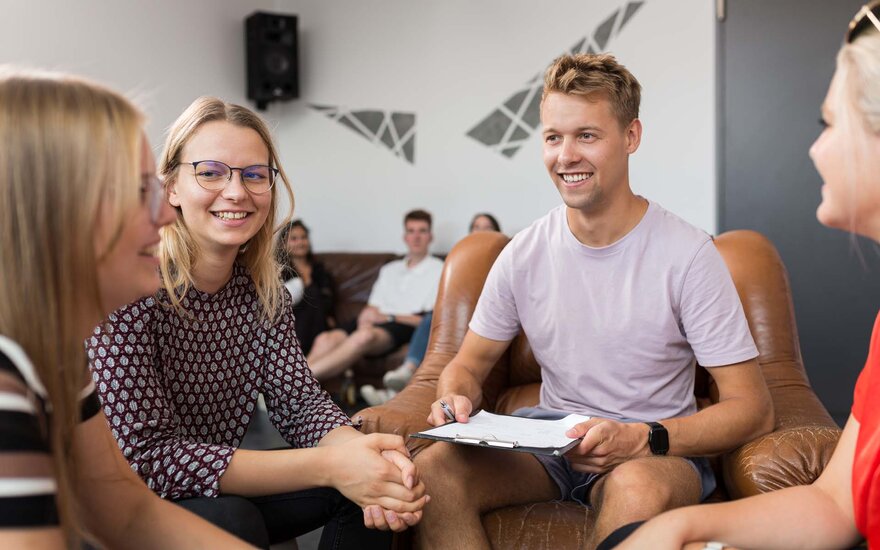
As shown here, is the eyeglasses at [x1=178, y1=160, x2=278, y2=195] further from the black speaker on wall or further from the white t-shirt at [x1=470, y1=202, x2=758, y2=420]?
the black speaker on wall

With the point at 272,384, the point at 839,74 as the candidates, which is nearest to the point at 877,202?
the point at 839,74

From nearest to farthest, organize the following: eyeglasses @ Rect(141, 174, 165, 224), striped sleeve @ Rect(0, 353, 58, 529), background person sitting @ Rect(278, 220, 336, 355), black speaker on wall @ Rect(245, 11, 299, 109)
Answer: striped sleeve @ Rect(0, 353, 58, 529) → eyeglasses @ Rect(141, 174, 165, 224) → background person sitting @ Rect(278, 220, 336, 355) → black speaker on wall @ Rect(245, 11, 299, 109)

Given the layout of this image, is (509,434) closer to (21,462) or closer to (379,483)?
(379,483)

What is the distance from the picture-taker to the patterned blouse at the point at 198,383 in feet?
5.65

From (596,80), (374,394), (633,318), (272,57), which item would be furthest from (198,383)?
(272,57)

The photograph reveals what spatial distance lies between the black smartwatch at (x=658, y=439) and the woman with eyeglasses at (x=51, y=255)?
49.8 inches

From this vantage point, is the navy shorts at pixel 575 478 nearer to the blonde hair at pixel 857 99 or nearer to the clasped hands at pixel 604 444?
the clasped hands at pixel 604 444

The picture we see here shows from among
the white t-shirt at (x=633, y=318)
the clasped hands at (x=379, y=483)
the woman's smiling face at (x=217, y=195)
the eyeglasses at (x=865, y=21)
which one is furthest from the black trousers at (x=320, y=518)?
the eyeglasses at (x=865, y=21)

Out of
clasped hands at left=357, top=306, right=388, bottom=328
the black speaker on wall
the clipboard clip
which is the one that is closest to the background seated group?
the clipboard clip

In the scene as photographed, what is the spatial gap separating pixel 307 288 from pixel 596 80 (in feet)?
13.8

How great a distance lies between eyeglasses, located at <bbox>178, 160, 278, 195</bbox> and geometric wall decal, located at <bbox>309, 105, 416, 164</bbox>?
16.2 feet

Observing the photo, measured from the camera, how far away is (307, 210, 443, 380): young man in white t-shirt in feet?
18.6

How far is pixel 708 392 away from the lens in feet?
8.68

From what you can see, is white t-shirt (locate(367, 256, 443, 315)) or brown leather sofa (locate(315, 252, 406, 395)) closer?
white t-shirt (locate(367, 256, 443, 315))
